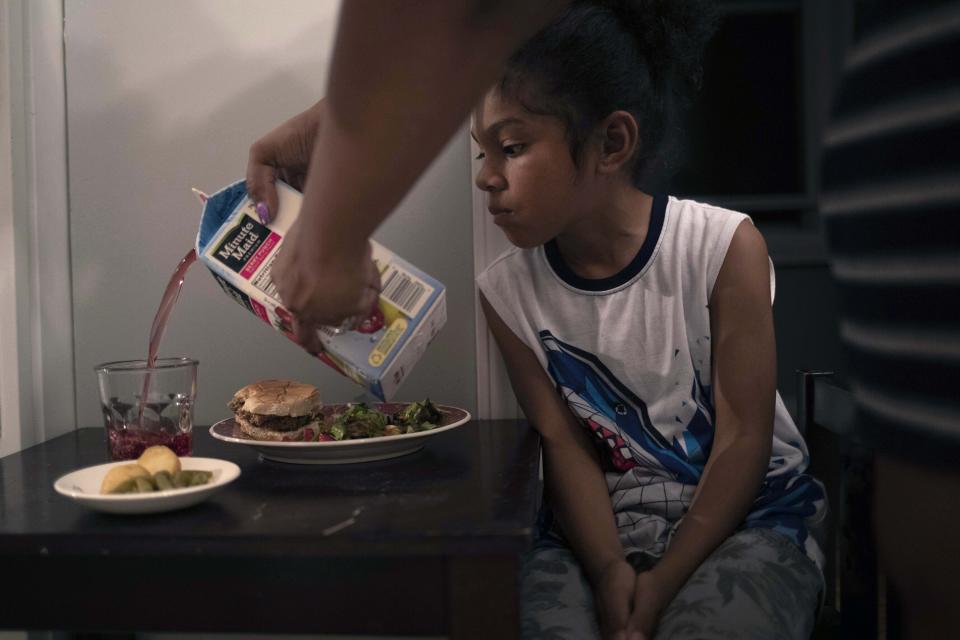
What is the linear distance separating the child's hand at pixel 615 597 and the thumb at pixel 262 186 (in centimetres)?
59

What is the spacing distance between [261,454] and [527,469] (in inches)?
13.5

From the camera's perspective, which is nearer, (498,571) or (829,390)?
(498,571)

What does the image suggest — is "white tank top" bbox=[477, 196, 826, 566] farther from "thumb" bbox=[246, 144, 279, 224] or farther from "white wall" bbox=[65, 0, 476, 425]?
"thumb" bbox=[246, 144, 279, 224]

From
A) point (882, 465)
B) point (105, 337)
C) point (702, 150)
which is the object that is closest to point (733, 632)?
point (882, 465)

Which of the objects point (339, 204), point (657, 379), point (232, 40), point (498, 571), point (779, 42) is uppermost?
point (779, 42)

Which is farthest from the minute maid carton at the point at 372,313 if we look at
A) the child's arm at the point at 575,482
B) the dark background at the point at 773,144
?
the dark background at the point at 773,144

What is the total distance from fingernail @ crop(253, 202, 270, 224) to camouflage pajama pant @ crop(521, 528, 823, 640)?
21.0 inches

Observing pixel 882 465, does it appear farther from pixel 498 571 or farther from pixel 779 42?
pixel 779 42

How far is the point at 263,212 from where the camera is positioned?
3.31 ft

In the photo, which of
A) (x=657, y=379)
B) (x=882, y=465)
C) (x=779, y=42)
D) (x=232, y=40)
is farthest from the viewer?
(x=779, y=42)

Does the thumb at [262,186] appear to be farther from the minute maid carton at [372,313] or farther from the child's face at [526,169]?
the child's face at [526,169]

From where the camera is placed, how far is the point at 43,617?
731 millimetres

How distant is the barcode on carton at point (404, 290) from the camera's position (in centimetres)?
96

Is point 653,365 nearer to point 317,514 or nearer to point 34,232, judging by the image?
point 317,514
